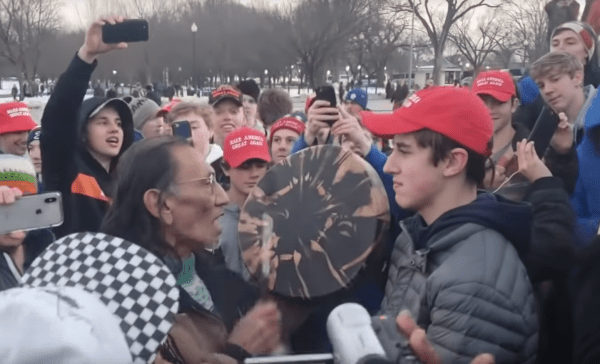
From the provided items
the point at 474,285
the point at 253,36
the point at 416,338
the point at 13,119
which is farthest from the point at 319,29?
the point at 416,338

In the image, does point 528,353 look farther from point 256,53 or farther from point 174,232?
point 256,53

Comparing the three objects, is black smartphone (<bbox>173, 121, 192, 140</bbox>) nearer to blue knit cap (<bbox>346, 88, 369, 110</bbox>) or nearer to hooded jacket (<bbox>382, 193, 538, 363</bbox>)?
hooded jacket (<bbox>382, 193, 538, 363</bbox>)

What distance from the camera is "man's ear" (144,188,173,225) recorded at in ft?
6.66

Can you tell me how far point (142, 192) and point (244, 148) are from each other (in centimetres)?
171

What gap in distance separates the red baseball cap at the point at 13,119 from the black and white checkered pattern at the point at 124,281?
415cm

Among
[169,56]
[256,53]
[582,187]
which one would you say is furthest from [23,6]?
[582,187]

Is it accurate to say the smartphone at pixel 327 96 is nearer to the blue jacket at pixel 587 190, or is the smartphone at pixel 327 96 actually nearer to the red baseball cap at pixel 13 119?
the blue jacket at pixel 587 190

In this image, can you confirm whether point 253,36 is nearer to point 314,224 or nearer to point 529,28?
point 529,28

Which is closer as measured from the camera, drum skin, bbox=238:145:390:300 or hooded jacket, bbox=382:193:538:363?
hooded jacket, bbox=382:193:538:363

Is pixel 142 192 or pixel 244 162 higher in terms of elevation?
pixel 142 192

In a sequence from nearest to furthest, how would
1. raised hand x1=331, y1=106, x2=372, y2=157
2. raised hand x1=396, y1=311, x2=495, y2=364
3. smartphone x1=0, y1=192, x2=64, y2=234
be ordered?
1. raised hand x1=396, y1=311, x2=495, y2=364
2. smartphone x1=0, y1=192, x2=64, y2=234
3. raised hand x1=331, y1=106, x2=372, y2=157

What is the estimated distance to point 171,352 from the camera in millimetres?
1773

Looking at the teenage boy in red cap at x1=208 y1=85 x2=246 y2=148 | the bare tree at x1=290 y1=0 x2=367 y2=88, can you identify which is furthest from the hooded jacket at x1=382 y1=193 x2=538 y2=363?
the bare tree at x1=290 y1=0 x2=367 y2=88

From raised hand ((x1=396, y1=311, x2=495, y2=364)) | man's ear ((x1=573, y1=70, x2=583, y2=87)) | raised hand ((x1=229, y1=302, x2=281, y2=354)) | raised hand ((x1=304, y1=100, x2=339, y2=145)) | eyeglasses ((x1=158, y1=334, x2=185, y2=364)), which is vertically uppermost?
man's ear ((x1=573, y1=70, x2=583, y2=87))
